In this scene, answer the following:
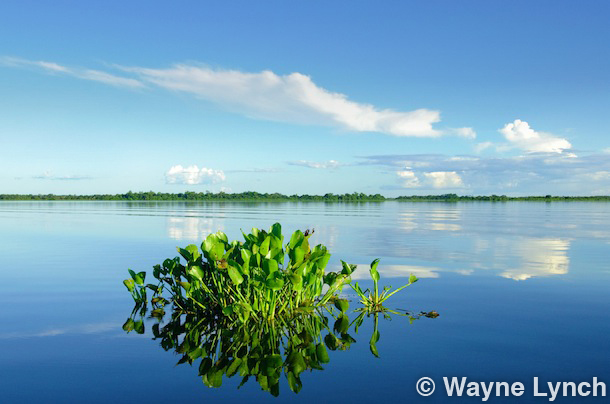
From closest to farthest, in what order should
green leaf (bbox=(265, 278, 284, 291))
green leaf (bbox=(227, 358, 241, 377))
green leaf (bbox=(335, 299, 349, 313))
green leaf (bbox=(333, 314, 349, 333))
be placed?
green leaf (bbox=(227, 358, 241, 377)), green leaf (bbox=(265, 278, 284, 291)), green leaf (bbox=(333, 314, 349, 333)), green leaf (bbox=(335, 299, 349, 313))

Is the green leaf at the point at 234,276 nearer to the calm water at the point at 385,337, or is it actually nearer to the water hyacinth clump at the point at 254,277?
the water hyacinth clump at the point at 254,277

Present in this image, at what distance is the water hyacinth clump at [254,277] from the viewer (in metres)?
8.28

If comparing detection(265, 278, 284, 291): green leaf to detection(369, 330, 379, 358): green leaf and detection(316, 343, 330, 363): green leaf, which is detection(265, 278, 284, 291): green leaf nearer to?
detection(316, 343, 330, 363): green leaf

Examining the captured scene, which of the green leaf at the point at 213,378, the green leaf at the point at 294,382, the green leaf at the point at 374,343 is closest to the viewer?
the green leaf at the point at 294,382

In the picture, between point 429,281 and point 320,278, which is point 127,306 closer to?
point 320,278

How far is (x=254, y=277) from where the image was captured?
8234 mm

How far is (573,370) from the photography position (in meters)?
6.57

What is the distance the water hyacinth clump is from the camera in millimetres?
8281

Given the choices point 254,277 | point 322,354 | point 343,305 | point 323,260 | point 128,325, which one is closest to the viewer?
point 322,354

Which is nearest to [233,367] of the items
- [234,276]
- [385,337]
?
A: [234,276]

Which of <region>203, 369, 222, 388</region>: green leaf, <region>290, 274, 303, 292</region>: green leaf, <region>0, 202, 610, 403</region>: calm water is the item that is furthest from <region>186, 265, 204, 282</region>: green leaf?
<region>203, 369, 222, 388</region>: green leaf

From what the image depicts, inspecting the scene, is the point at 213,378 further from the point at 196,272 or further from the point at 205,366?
the point at 196,272

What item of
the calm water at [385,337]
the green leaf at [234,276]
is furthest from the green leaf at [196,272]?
the calm water at [385,337]

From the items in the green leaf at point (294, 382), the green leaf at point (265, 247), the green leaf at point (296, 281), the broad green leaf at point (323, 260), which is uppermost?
the green leaf at point (265, 247)
